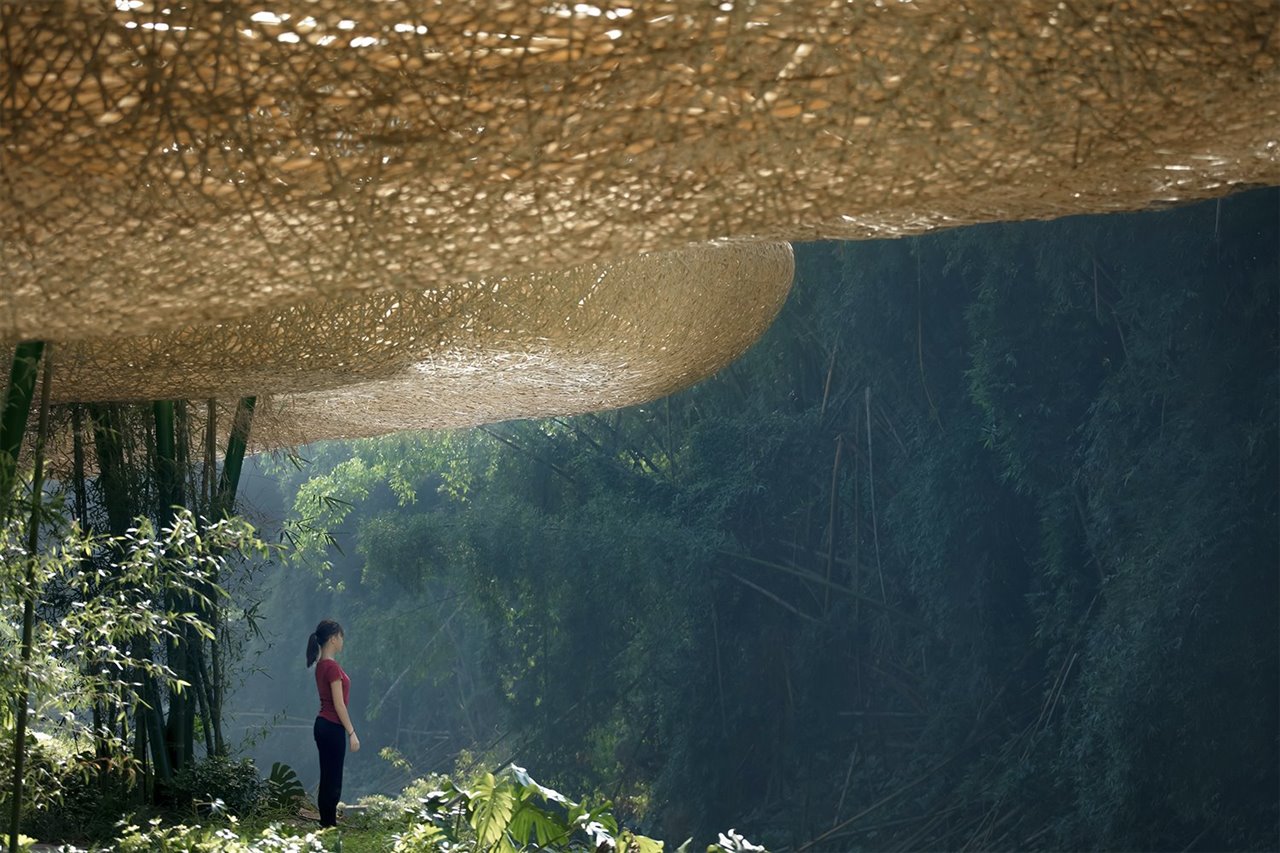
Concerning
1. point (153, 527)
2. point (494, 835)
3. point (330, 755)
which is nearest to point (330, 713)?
point (330, 755)

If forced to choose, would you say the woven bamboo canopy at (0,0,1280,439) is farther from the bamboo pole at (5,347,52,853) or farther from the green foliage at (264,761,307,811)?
the green foliage at (264,761,307,811)

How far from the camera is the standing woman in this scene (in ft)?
16.5

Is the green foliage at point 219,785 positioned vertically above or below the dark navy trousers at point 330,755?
below

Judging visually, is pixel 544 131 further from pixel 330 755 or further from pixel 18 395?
pixel 330 755

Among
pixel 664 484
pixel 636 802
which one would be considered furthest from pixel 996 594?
pixel 636 802

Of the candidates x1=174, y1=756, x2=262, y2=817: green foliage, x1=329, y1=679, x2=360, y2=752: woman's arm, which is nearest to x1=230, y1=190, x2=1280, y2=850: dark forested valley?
x1=174, y1=756, x2=262, y2=817: green foliage

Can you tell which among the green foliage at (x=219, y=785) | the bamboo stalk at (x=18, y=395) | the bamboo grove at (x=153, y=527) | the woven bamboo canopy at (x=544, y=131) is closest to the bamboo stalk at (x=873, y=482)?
Answer: the bamboo grove at (x=153, y=527)

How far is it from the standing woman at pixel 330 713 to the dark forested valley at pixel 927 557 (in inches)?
67.9

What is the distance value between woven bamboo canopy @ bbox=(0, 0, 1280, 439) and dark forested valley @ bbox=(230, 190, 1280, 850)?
511 cm

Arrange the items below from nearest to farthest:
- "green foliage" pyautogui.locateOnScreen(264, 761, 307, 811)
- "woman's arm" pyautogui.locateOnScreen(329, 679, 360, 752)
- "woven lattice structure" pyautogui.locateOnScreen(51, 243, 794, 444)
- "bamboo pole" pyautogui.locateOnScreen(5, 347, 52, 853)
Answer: "bamboo pole" pyautogui.locateOnScreen(5, 347, 52, 853) → "woven lattice structure" pyautogui.locateOnScreen(51, 243, 794, 444) → "woman's arm" pyautogui.locateOnScreen(329, 679, 360, 752) → "green foliage" pyautogui.locateOnScreen(264, 761, 307, 811)

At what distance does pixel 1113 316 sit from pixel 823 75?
8401 mm

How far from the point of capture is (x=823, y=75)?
5.42 feet

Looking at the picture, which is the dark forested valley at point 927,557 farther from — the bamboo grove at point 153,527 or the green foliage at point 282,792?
the green foliage at point 282,792

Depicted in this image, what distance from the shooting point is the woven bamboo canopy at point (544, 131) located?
160 centimetres
